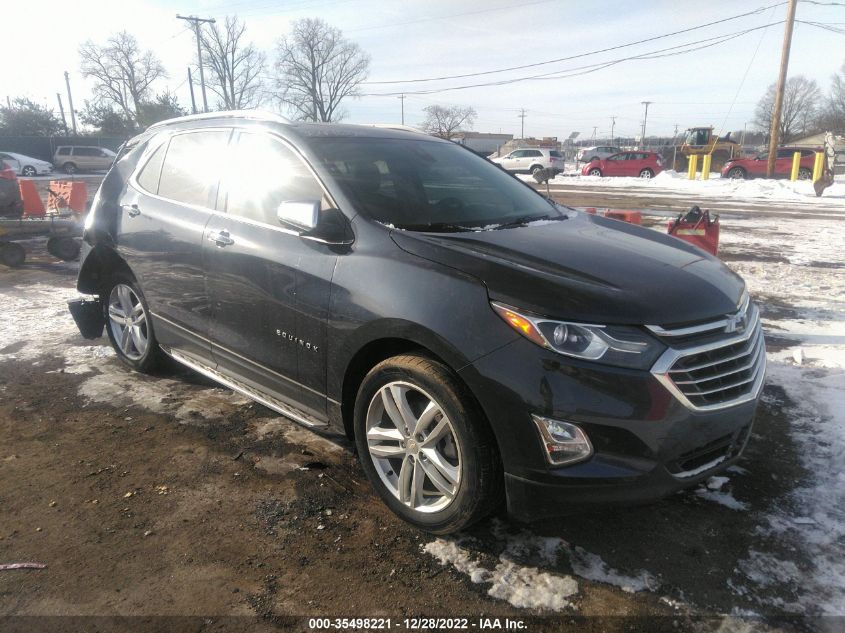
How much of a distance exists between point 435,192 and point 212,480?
1.97m

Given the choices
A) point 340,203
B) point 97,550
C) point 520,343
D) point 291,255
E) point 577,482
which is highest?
point 340,203

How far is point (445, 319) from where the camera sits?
7.71ft

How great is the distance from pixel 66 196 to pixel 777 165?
2876 centimetres

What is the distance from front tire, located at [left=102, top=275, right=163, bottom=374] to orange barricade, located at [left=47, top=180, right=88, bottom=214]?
8.38m

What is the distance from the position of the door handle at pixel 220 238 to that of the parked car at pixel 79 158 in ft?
133

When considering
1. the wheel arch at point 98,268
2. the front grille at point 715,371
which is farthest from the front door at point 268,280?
the front grille at point 715,371

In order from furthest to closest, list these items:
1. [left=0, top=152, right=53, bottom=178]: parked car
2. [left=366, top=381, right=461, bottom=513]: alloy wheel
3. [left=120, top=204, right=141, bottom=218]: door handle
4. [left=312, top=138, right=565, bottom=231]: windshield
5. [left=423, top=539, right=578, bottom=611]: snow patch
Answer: [left=0, top=152, right=53, bottom=178]: parked car → [left=120, top=204, right=141, bottom=218]: door handle → [left=312, top=138, right=565, bottom=231]: windshield → [left=366, top=381, right=461, bottom=513]: alloy wheel → [left=423, top=539, right=578, bottom=611]: snow patch

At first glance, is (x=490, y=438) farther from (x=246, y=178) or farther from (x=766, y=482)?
(x=246, y=178)

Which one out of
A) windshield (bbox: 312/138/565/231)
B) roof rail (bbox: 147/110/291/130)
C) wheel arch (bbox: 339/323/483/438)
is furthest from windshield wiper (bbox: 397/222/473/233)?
roof rail (bbox: 147/110/291/130)

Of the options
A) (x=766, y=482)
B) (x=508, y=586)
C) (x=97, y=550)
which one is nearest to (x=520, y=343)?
(x=508, y=586)

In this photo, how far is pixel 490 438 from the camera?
7.64 feet

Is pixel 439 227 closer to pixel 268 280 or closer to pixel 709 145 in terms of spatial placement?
pixel 268 280

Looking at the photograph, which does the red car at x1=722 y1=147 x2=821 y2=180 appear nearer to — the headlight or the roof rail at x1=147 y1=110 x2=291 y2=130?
the roof rail at x1=147 y1=110 x2=291 y2=130

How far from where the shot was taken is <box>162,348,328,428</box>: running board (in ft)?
10.0
